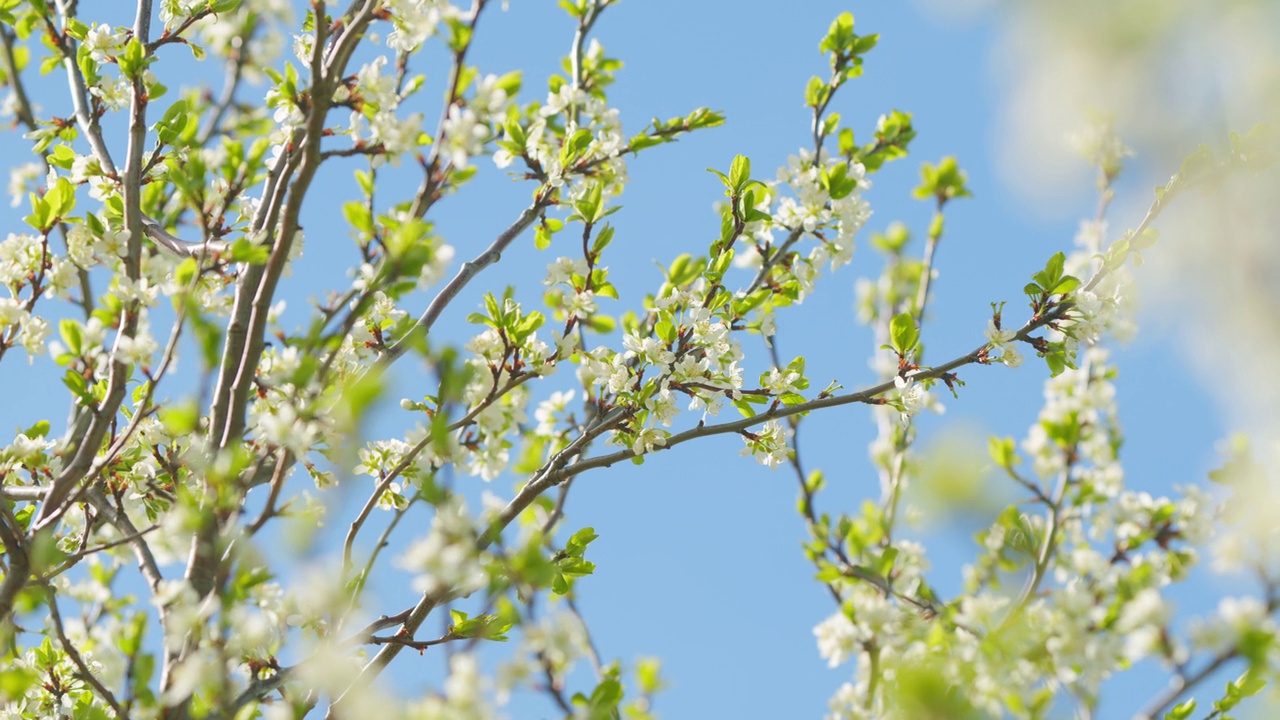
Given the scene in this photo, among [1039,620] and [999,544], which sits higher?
[999,544]

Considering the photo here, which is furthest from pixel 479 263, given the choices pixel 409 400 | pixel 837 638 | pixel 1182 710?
pixel 1182 710

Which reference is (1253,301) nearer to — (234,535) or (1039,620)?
(1039,620)

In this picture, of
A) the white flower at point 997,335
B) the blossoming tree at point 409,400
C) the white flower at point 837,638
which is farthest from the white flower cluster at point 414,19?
the white flower at point 837,638

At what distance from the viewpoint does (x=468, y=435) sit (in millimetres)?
3100

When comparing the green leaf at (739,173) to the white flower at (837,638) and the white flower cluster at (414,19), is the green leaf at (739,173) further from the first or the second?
the white flower at (837,638)

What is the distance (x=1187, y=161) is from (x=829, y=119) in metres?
1.26

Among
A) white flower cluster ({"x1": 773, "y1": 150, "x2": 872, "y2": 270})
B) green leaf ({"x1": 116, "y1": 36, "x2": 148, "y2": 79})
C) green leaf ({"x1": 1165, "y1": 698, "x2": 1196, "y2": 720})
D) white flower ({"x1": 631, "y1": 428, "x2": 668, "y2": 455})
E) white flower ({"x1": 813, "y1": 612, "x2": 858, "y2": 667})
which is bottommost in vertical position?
green leaf ({"x1": 1165, "y1": 698, "x2": 1196, "y2": 720})

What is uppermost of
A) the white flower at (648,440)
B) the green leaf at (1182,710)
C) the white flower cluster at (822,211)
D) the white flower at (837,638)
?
the white flower cluster at (822,211)

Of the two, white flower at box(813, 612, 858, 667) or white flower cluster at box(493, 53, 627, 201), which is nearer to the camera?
white flower cluster at box(493, 53, 627, 201)

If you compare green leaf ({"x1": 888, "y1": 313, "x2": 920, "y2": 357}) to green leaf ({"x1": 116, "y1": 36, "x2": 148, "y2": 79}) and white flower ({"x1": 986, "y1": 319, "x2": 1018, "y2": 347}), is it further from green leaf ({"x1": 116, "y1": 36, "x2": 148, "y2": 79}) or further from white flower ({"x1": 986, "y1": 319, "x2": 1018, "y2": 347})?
green leaf ({"x1": 116, "y1": 36, "x2": 148, "y2": 79})

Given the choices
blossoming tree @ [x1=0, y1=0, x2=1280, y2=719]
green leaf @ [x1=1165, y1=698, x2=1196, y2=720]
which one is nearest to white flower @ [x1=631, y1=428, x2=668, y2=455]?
blossoming tree @ [x1=0, y1=0, x2=1280, y2=719]

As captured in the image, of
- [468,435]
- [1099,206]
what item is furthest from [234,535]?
[1099,206]

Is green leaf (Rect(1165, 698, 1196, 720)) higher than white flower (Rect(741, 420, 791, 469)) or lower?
lower

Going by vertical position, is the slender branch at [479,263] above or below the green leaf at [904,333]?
above
